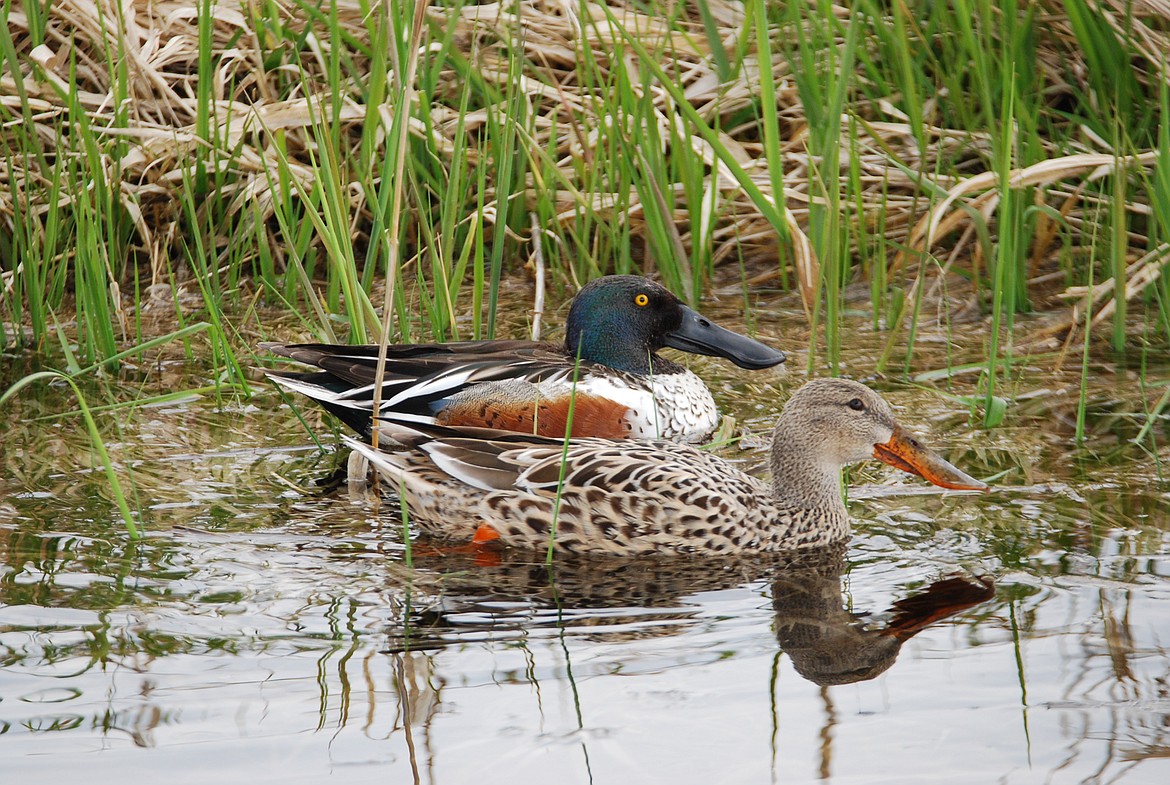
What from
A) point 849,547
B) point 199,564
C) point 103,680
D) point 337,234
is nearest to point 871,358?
point 849,547

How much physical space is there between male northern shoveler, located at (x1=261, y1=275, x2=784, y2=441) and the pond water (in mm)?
369

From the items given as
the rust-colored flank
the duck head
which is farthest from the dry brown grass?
the rust-colored flank

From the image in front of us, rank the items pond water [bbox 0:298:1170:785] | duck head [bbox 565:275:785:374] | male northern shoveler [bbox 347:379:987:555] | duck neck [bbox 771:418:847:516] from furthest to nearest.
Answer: duck head [bbox 565:275:785:374] → duck neck [bbox 771:418:847:516] → male northern shoveler [bbox 347:379:987:555] → pond water [bbox 0:298:1170:785]

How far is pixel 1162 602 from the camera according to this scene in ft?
12.8

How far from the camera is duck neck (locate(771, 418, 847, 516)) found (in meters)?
4.73

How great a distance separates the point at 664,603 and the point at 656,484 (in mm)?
593

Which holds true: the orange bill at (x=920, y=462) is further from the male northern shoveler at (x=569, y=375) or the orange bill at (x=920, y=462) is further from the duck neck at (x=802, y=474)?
the male northern shoveler at (x=569, y=375)

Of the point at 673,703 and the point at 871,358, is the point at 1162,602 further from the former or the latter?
the point at 871,358

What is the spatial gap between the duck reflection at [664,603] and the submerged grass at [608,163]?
1.21 metres

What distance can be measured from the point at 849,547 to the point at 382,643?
4.92 ft

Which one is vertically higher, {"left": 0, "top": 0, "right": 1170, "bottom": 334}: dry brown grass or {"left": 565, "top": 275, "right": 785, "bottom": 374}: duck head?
{"left": 0, "top": 0, "right": 1170, "bottom": 334}: dry brown grass

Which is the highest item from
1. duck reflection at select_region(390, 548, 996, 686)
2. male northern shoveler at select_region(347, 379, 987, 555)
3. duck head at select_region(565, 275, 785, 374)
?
duck head at select_region(565, 275, 785, 374)

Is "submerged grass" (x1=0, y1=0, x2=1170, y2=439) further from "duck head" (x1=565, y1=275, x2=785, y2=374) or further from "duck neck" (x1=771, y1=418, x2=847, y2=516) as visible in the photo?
"duck neck" (x1=771, y1=418, x2=847, y2=516)

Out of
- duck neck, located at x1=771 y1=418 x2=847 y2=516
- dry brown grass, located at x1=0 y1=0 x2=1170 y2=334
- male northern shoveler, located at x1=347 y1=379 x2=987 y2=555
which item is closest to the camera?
male northern shoveler, located at x1=347 y1=379 x2=987 y2=555
